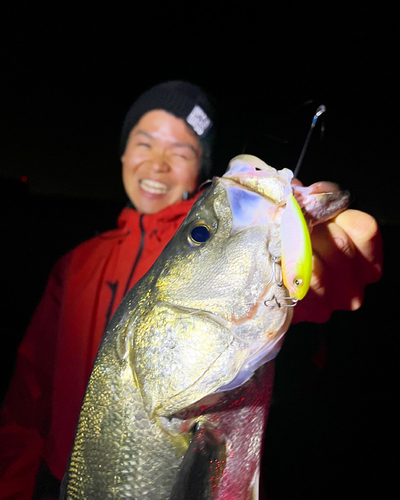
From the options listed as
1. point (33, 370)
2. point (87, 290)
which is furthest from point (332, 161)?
point (33, 370)

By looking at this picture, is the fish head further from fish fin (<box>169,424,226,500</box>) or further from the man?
the man

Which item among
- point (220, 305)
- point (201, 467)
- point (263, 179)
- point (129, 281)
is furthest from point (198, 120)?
point (201, 467)

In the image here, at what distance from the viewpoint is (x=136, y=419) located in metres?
0.49

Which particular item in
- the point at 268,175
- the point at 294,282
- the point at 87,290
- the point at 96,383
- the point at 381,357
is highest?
the point at 268,175

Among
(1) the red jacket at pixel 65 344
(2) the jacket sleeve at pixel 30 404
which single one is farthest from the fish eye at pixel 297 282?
(2) the jacket sleeve at pixel 30 404

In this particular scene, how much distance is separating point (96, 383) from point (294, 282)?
1.39 feet

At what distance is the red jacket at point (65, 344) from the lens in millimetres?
982

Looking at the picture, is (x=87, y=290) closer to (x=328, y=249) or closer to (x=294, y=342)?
(x=294, y=342)

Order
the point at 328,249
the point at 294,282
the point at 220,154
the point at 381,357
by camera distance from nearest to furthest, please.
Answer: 1. the point at 294,282
2. the point at 328,249
3. the point at 220,154
4. the point at 381,357

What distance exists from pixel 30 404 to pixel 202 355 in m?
1.00

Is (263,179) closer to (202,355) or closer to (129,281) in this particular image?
(202,355)

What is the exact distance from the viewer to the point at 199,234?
52 centimetres

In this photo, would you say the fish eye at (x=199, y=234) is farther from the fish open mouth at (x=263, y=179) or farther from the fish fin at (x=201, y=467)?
the fish fin at (x=201, y=467)

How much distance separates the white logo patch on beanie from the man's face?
25 mm
